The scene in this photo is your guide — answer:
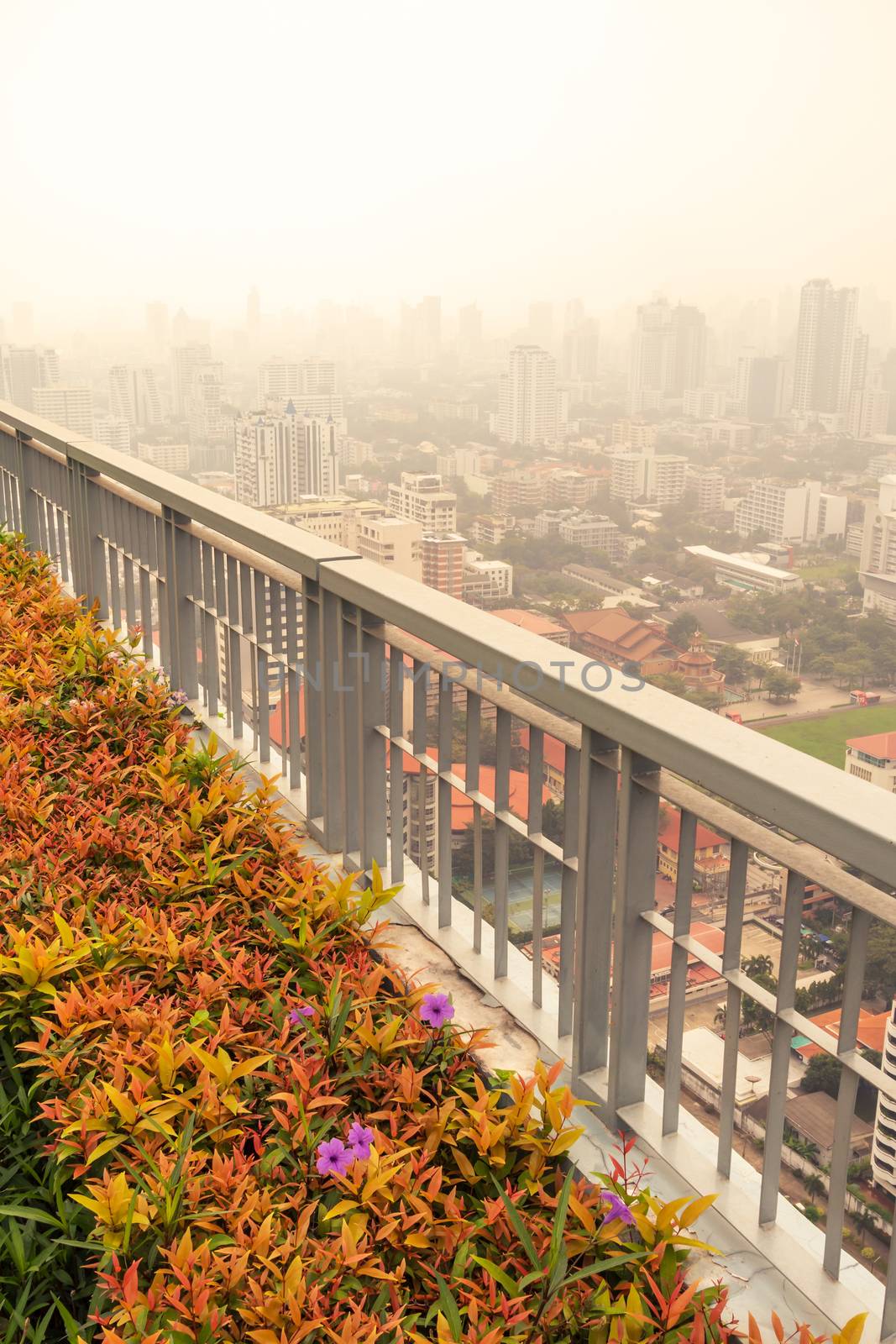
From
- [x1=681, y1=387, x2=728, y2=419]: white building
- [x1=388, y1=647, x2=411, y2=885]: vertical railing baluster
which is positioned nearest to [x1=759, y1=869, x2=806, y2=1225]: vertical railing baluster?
[x1=388, y1=647, x2=411, y2=885]: vertical railing baluster

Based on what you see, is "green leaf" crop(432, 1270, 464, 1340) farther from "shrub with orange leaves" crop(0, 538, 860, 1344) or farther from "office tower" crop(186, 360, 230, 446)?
"office tower" crop(186, 360, 230, 446)

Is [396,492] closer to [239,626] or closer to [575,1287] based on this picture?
[239,626]

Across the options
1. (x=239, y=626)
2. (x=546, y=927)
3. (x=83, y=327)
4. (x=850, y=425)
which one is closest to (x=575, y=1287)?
(x=546, y=927)

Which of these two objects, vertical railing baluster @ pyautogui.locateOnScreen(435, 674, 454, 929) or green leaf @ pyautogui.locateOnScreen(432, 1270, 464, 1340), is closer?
green leaf @ pyautogui.locateOnScreen(432, 1270, 464, 1340)

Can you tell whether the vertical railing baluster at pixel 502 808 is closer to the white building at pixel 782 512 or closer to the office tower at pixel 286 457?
the office tower at pixel 286 457

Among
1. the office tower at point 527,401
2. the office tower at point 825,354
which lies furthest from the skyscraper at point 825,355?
the office tower at point 527,401

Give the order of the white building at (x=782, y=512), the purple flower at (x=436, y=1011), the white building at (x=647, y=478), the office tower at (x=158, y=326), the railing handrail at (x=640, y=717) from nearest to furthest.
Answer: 1. the railing handrail at (x=640, y=717)
2. the purple flower at (x=436, y=1011)
3. the white building at (x=782, y=512)
4. the white building at (x=647, y=478)
5. the office tower at (x=158, y=326)

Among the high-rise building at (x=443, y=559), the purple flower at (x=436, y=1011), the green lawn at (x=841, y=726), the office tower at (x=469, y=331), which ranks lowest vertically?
the green lawn at (x=841, y=726)

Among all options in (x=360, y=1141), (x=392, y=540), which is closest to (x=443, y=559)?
(x=392, y=540)
